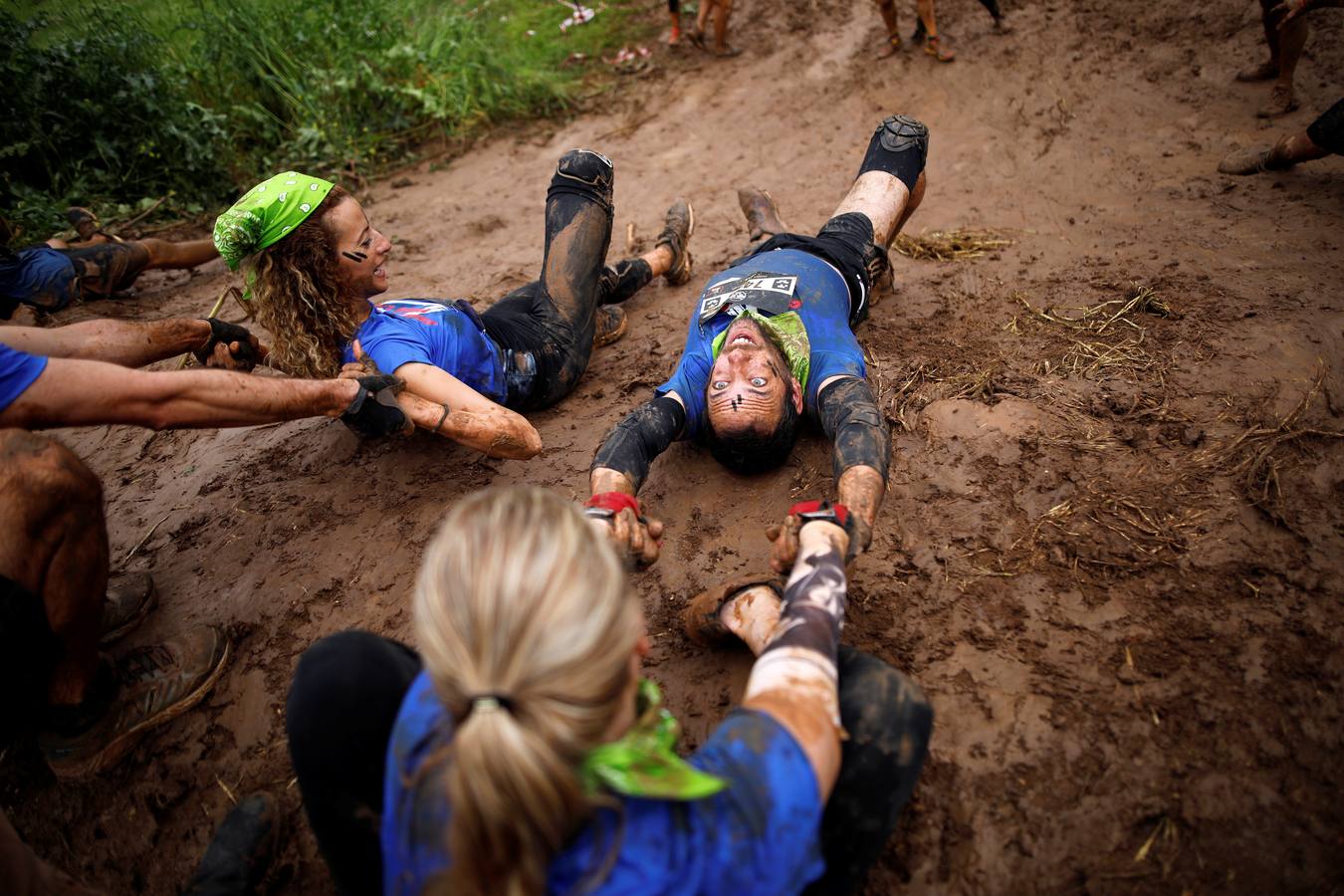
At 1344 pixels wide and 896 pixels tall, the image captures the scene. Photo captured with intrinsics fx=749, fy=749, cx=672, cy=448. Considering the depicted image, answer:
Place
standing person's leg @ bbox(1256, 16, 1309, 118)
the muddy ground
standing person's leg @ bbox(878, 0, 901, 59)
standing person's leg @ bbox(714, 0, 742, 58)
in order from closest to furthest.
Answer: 1. the muddy ground
2. standing person's leg @ bbox(1256, 16, 1309, 118)
3. standing person's leg @ bbox(878, 0, 901, 59)
4. standing person's leg @ bbox(714, 0, 742, 58)

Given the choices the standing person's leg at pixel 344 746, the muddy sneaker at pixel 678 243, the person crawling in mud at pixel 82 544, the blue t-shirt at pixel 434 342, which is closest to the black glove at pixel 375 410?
the person crawling in mud at pixel 82 544

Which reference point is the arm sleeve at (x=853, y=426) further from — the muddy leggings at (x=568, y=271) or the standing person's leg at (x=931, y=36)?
the standing person's leg at (x=931, y=36)

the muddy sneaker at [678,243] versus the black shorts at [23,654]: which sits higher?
the black shorts at [23,654]

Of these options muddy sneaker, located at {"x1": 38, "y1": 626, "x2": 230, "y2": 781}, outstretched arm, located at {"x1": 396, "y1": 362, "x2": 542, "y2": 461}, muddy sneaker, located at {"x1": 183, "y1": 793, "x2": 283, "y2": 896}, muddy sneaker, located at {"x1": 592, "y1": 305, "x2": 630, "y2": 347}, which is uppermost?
outstretched arm, located at {"x1": 396, "y1": 362, "x2": 542, "y2": 461}

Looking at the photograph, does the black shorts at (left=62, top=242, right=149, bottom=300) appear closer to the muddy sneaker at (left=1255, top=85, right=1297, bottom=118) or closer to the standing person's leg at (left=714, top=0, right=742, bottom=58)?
the standing person's leg at (left=714, top=0, right=742, bottom=58)

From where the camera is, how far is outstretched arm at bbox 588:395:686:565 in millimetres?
2336

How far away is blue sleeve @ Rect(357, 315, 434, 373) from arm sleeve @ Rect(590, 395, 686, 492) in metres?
0.81

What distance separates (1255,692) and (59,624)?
3.35 m

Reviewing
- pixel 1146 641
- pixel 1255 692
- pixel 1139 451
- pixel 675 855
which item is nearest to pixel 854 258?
pixel 1139 451

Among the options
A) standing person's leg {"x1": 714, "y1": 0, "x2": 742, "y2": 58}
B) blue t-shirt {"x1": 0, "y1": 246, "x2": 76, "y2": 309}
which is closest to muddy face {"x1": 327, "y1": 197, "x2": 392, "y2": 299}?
blue t-shirt {"x1": 0, "y1": 246, "x2": 76, "y2": 309}

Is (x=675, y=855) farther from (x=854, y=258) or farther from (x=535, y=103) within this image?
(x=535, y=103)

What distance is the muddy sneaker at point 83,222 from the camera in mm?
4758

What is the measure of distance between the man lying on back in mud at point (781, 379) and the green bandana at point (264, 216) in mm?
1481

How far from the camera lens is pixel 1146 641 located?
217 cm
